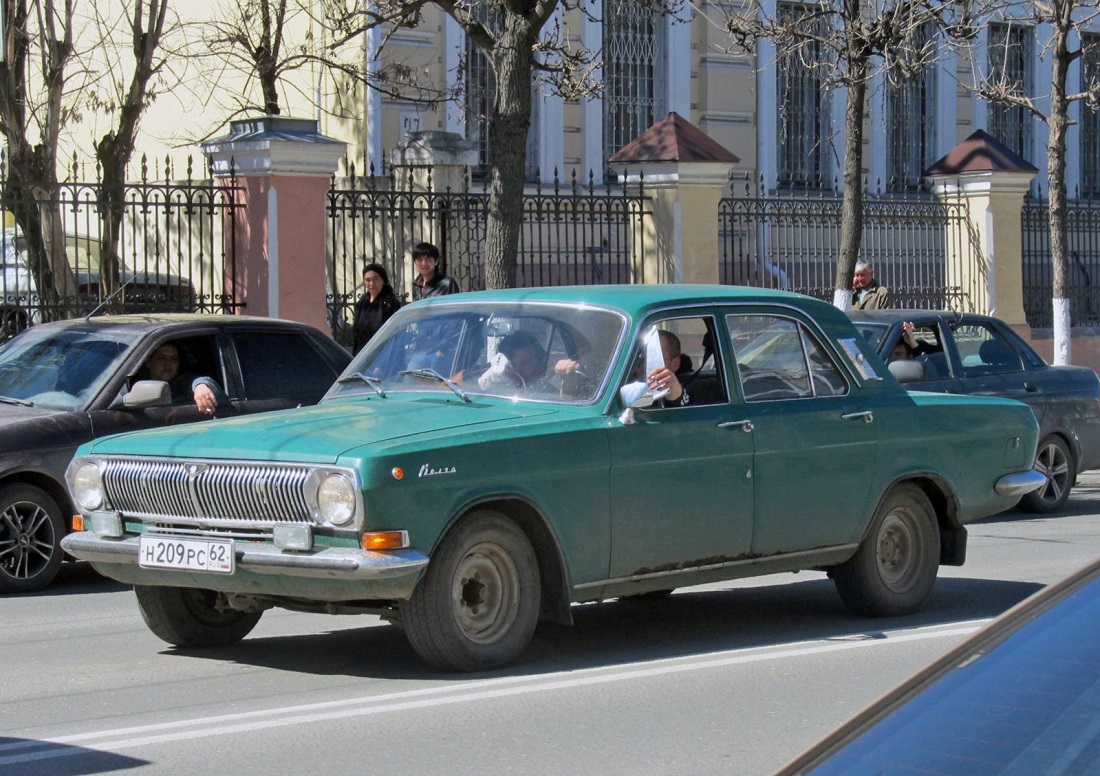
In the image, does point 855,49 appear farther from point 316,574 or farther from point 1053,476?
point 316,574

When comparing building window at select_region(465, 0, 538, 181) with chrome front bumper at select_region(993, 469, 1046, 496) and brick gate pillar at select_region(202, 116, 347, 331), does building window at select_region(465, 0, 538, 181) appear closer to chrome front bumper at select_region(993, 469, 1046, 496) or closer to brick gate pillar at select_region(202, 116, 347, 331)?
brick gate pillar at select_region(202, 116, 347, 331)

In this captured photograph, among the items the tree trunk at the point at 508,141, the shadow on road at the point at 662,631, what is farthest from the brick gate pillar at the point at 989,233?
the shadow on road at the point at 662,631

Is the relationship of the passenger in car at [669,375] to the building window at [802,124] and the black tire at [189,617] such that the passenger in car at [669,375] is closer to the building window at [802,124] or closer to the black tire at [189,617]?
the black tire at [189,617]

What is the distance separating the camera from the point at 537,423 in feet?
23.9

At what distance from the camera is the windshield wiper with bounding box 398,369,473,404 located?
7.73 metres

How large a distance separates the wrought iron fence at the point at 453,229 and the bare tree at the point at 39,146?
2645mm

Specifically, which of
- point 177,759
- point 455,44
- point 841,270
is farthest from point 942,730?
point 455,44

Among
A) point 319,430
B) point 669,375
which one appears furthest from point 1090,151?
point 319,430

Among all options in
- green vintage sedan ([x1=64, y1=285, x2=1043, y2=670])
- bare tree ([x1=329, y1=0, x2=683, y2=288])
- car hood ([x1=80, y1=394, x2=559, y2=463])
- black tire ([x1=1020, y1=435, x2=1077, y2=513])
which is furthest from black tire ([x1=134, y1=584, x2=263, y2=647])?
black tire ([x1=1020, y1=435, x2=1077, y2=513])

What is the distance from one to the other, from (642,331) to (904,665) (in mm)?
1908

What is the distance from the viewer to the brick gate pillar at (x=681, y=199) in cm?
1892

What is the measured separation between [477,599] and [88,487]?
6.05 feet

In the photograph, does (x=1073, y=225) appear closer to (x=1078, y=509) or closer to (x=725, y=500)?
(x=1078, y=509)

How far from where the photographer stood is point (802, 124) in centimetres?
2698
